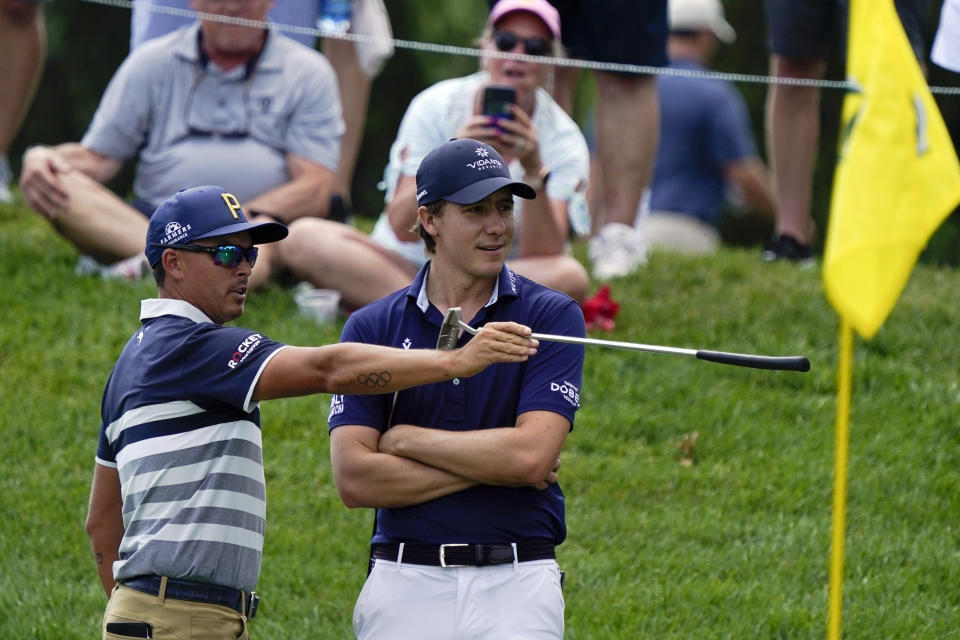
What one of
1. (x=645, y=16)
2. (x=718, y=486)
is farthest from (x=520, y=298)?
(x=645, y=16)

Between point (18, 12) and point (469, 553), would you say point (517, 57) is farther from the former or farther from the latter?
point (469, 553)

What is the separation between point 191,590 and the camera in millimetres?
4559

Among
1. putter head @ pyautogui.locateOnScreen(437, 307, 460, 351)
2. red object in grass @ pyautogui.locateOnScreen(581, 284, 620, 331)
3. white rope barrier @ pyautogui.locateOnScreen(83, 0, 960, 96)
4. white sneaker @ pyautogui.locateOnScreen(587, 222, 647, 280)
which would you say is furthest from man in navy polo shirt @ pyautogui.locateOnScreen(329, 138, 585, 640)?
white sneaker @ pyautogui.locateOnScreen(587, 222, 647, 280)

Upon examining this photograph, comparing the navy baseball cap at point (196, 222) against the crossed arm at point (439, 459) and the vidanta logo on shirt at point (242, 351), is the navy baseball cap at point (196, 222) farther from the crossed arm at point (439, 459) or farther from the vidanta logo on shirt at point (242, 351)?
the crossed arm at point (439, 459)

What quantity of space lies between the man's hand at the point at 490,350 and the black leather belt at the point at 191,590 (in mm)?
961

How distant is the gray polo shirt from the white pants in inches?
166

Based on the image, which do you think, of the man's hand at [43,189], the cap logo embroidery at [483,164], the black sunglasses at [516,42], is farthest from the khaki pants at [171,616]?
the man's hand at [43,189]

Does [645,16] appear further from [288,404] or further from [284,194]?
[288,404]

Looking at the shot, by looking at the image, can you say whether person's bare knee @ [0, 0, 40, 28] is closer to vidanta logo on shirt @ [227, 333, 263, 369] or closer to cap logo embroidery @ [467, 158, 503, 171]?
cap logo embroidery @ [467, 158, 503, 171]

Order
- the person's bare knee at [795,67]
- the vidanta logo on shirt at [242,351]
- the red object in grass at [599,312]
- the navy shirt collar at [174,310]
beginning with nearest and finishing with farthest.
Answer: the vidanta logo on shirt at [242,351]
the navy shirt collar at [174,310]
the red object in grass at [599,312]
the person's bare knee at [795,67]

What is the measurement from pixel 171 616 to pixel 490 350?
3.90 ft

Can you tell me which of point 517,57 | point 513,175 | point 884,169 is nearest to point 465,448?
point 884,169

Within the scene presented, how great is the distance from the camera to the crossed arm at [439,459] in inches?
179

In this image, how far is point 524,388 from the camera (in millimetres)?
4738
